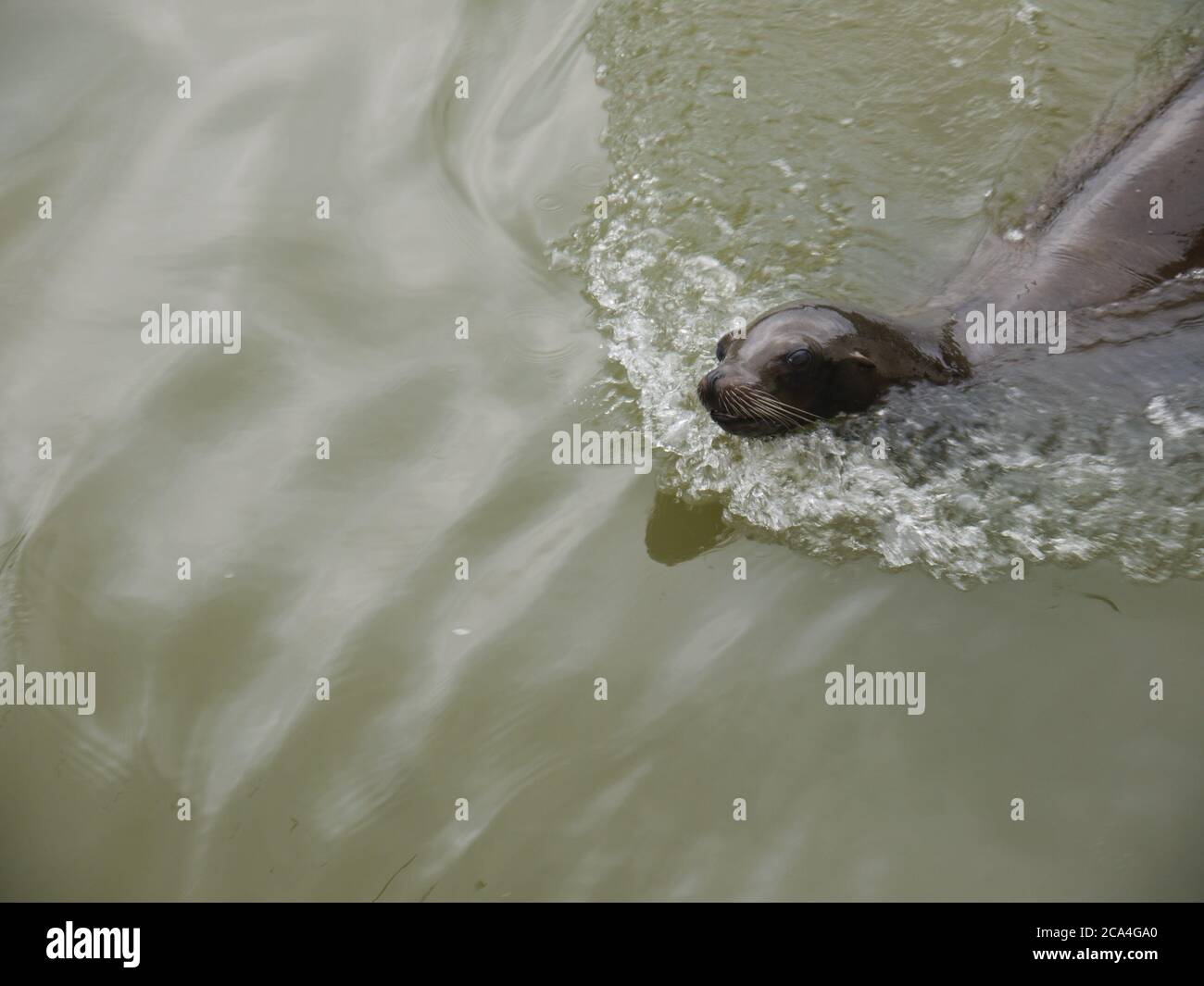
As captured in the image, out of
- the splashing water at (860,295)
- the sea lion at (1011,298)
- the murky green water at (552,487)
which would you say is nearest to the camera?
the murky green water at (552,487)

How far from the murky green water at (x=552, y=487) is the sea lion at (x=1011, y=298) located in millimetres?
226

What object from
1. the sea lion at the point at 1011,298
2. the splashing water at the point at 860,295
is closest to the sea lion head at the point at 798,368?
the sea lion at the point at 1011,298

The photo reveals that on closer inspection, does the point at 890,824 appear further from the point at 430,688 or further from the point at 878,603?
the point at 430,688

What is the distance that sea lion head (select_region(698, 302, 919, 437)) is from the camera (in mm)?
5062

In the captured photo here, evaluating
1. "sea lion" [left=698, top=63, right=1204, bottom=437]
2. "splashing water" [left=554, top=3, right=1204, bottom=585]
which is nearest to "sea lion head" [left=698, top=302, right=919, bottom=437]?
"sea lion" [left=698, top=63, right=1204, bottom=437]

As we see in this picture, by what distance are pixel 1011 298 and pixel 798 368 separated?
1189mm

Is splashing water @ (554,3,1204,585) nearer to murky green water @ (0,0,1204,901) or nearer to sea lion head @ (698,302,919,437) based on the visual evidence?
murky green water @ (0,0,1204,901)

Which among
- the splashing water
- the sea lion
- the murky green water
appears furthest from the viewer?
the sea lion

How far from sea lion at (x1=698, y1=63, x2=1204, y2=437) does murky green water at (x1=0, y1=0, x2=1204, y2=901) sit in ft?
0.74

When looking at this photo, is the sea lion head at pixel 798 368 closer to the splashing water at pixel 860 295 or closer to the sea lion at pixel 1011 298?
the sea lion at pixel 1011 298

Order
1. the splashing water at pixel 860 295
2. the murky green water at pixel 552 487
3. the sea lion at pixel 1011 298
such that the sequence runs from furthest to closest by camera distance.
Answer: the sea lion at pixel 1011 298 → the splashing water at pixel 860 295 → the murky green water at pixel 552 487

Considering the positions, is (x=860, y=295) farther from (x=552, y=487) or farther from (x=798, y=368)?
(x=552, y=487)

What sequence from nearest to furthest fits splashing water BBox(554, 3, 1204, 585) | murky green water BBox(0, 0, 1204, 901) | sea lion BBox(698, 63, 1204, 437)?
murky green water BBox(0, 0, 1204, 901) → splashing water BBox(554, 3, 1204, 585) → sea lion BBox(698, 63, 1204, 437)

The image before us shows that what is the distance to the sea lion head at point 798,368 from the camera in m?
5.06
